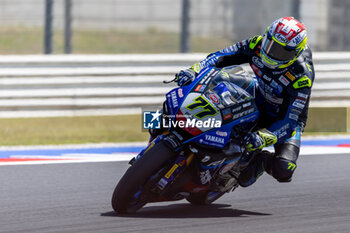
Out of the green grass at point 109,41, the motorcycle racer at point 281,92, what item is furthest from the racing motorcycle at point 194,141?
the green grass at point 109,41

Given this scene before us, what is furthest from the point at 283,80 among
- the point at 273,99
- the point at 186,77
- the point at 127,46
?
the point at 127,46

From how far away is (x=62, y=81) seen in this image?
9.86m

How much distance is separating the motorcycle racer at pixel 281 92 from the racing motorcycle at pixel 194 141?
0.55 feet

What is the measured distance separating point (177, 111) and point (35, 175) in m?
2.59

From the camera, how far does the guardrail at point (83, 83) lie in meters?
9.72

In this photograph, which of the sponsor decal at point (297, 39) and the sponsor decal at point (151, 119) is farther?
the sponsor decal at point (297, 39)

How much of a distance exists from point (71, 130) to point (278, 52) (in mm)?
5309

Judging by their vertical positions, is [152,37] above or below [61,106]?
above

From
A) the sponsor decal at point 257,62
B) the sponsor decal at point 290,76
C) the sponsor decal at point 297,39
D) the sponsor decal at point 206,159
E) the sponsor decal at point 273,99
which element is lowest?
the sponsor decal at point 206,159

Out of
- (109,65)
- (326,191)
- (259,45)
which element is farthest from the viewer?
(109,65)

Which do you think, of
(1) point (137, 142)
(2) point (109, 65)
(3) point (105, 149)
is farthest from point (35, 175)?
(2) point (109, 65)

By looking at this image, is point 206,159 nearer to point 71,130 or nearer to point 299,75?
point 299,75

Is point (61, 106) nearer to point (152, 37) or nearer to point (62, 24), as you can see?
point (62, 24)

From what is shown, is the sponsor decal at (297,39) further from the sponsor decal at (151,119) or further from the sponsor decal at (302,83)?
the sponsor decal at (151,119)
